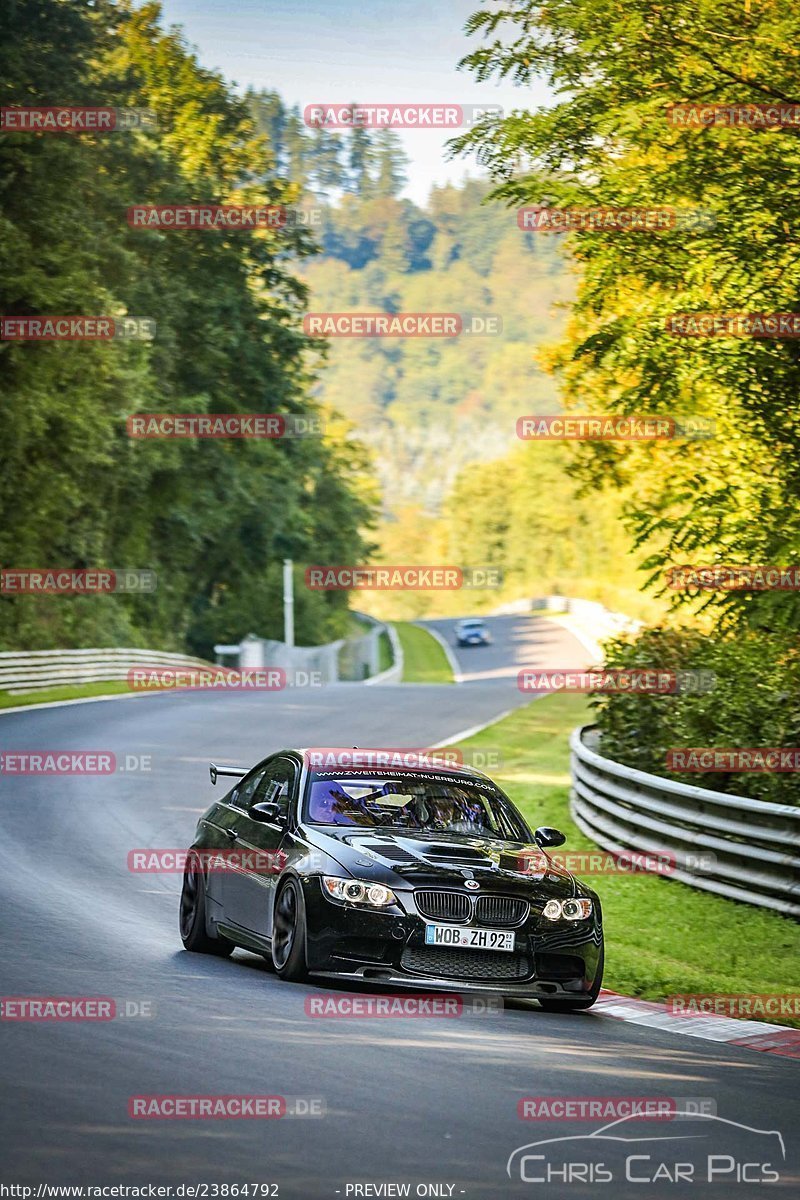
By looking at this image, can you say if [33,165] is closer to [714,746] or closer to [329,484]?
[714,746]

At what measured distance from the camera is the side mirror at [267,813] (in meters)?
11.3

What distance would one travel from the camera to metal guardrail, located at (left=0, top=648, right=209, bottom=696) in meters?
44.3

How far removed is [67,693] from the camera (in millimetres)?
45406

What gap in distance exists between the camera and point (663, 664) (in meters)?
21.5

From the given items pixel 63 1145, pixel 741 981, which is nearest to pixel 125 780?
pixel 741 981

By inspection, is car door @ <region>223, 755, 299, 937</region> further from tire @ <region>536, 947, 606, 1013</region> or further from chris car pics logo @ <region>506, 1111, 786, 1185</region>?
chris car pics logo @ <region>506, 1111, 786, 1185</region>

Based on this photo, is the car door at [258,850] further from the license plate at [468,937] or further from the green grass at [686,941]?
the green grass at [686,941]

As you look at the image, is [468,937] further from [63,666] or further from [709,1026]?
[63,666]

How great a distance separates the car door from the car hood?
339 millimetres

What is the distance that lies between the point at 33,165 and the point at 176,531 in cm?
2478

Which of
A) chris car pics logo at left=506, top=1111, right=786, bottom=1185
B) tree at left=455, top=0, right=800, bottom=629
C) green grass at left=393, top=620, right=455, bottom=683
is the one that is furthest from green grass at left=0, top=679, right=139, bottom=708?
chris car pics logo at left=506, top=1111, right=786, bottom=1185

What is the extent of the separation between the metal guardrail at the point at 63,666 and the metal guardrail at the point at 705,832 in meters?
27.3

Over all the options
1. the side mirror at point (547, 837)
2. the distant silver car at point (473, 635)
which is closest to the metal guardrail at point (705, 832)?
the side mirror at point (547, 837)

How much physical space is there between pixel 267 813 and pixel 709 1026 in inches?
119
